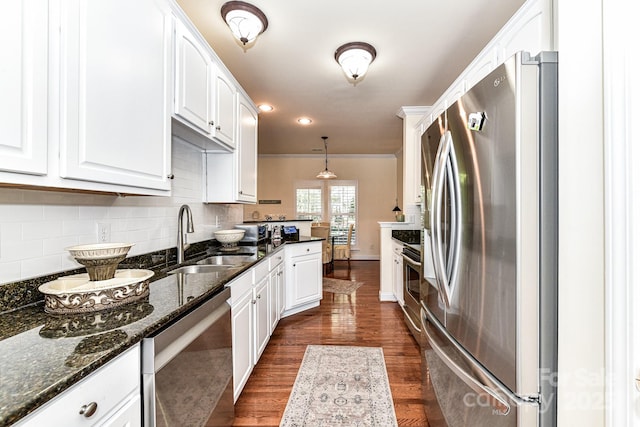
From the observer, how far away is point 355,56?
8.02 ft

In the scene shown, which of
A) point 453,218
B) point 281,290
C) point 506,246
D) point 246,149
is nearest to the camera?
point 506,246

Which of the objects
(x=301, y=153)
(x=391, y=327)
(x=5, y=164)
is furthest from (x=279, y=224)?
(x=301, y=153)

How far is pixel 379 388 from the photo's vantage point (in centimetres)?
202

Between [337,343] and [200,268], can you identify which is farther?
[337,343]

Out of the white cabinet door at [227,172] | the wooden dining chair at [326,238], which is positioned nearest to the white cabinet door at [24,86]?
the white cabinet door at [227,172]

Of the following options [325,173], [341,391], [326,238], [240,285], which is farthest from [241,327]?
[325,173]

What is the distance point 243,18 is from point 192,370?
81.0 inches

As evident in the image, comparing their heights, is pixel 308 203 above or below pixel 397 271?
above

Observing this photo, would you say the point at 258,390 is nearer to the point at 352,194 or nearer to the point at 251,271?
the point at 251,271

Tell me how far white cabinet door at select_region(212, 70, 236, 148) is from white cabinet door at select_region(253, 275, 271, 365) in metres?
1.18

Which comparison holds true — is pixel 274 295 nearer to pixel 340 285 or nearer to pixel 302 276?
pixel 302 276

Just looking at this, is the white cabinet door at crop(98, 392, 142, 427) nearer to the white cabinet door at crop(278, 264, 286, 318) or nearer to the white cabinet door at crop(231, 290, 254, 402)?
the white cabinet door at crop(231, 290, 254, 402)

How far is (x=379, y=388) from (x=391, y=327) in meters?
1.13

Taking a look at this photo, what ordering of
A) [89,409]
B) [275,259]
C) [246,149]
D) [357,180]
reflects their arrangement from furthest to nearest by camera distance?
[357,180] < [246,149] < [275,259] < [89,409]
